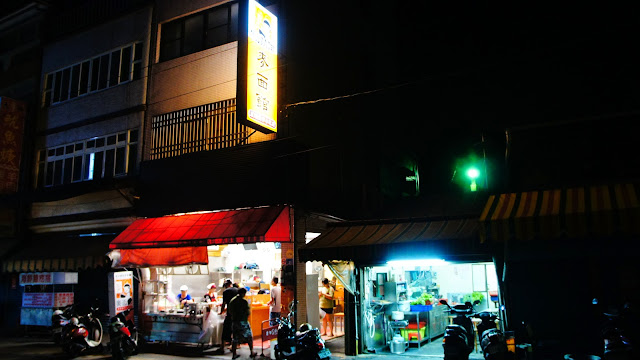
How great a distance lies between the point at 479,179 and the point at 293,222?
546 centimetres

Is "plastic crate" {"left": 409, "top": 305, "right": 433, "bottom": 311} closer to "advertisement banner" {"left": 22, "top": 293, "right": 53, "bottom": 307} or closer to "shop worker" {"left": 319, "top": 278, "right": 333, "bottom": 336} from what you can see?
"shop worker" {"left": 319, "top": 278, "right": 333, "bottom": 336}

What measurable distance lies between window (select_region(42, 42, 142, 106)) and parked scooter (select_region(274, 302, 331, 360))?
12347 mm

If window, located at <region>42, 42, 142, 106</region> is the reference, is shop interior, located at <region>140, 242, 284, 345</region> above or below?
below

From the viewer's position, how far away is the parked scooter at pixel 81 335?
13078 mm

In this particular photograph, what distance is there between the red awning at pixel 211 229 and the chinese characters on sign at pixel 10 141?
805 centimetres

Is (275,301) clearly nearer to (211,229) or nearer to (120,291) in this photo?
(211,229)

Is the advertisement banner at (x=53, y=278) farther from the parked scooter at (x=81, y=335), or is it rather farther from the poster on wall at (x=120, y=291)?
the poster on wall at (x=120, y=291)

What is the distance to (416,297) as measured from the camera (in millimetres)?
14180

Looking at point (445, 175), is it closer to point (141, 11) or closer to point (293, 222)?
point (293, 222)

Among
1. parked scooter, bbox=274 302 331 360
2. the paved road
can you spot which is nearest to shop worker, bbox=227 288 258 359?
the paved road

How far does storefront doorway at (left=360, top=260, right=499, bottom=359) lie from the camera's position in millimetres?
12391

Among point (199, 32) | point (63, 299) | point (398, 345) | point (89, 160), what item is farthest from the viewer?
point (89, 160)

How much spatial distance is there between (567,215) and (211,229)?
31.7ft

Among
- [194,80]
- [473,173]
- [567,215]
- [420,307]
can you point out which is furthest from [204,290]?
[567,215]
